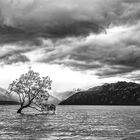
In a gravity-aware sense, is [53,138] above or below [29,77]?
below

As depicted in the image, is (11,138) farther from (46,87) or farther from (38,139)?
(46,87)

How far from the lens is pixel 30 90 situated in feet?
376

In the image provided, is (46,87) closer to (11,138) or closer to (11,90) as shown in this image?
(11,90)

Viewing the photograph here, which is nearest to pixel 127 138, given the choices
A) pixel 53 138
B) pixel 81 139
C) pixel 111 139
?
pixel 111 139

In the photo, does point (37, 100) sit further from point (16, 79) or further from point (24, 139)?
point (24, 139)

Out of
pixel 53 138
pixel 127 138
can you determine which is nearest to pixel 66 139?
pixel 53 138

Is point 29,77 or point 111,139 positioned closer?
point 111,139

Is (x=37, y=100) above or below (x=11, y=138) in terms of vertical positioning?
above

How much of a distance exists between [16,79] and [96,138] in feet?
241

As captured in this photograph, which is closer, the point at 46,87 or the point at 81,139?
the point at 81,139

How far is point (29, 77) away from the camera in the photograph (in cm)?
11544

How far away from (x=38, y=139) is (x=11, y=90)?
74.1 metres

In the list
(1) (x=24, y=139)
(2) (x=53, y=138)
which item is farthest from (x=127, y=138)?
(1) (x=24, y=139)

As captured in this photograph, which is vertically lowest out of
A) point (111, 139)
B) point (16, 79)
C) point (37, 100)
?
point (111, 139)
